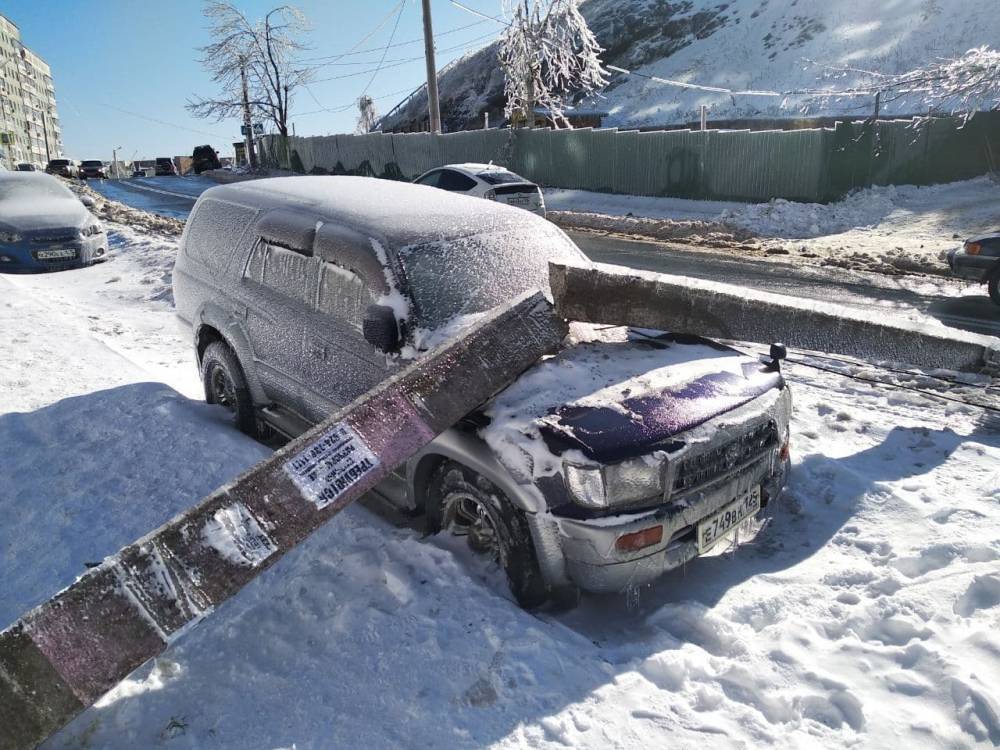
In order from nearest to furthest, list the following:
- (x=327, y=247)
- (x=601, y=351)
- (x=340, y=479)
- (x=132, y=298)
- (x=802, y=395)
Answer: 1. (x=340, y=479)
2. (x=601, y=351)
3. (x=327, y=247)
4. (x=802, y=395)
5. (x=132, y=298)

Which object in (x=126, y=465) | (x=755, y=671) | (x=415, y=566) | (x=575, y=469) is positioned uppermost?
(x=575, y=469)

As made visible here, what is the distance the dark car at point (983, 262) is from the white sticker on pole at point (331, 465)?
29.5 feet

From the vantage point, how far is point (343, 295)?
13.7 feet

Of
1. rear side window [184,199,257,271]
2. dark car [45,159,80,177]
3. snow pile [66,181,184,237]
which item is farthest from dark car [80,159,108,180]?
rear side window [184,199,257,271]

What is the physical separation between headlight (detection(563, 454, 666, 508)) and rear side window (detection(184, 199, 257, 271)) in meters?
3.44

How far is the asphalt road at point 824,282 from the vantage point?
8680mm

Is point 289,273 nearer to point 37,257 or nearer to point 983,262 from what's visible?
point 983,262

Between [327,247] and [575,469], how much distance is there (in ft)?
7.53

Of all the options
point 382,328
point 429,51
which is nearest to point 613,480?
point 382,328

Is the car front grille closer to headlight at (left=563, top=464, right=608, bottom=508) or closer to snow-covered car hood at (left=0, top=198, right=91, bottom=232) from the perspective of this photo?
headlight at (left=563, top=464, right=608, bottom=508)

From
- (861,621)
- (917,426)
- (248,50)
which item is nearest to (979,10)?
(248,50)

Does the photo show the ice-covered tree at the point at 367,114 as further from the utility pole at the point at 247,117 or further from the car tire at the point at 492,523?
the car tire at the point at 492,523

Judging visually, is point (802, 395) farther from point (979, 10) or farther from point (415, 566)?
point (979, 10)

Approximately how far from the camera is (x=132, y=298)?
9.98 metres
